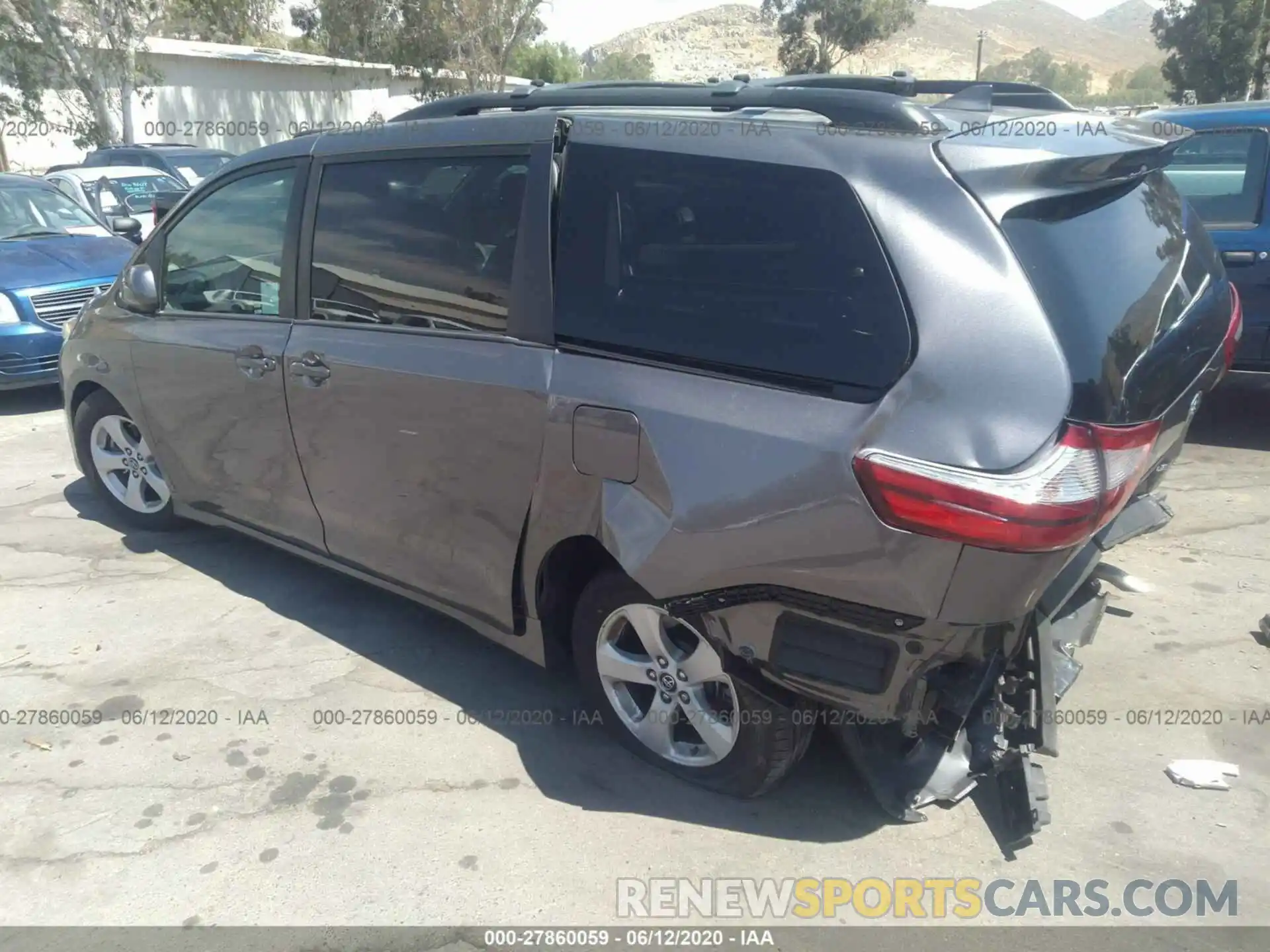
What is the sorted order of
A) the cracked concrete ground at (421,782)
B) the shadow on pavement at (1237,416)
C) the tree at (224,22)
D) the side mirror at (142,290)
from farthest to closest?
the tree at (224,22)
the shadow on pavement at (1237,416)
the side mirror at (142,290)
the cracked concrete ground at (421,782)

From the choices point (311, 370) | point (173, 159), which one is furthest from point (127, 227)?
point (173, 159)

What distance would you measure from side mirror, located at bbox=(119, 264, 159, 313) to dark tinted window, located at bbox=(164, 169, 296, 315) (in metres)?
0.06

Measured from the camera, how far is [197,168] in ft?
55.4

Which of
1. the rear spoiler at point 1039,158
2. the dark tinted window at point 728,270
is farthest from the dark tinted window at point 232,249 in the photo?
the rear spoiler at point 1039,158

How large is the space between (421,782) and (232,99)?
34.6 m

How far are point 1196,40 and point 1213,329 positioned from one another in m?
→ 36.3

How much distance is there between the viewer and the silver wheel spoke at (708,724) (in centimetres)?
302

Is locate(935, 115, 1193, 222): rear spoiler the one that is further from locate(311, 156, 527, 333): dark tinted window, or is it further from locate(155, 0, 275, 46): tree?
locate(155, 0, 275, 46): tree

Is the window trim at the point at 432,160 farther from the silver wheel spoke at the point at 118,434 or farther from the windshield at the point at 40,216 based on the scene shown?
the windshield at the point at 40,216

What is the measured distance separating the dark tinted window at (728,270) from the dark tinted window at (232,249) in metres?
1.55

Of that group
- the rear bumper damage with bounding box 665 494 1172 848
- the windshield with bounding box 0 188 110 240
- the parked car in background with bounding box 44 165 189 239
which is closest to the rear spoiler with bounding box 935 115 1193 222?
the rear bumper damage with bounding box 665 494 1172 848

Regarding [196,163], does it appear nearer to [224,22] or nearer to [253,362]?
[253,362]

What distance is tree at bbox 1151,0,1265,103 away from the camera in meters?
30.9

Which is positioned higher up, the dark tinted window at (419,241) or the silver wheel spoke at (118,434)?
the dark tinted window at (419,241)
